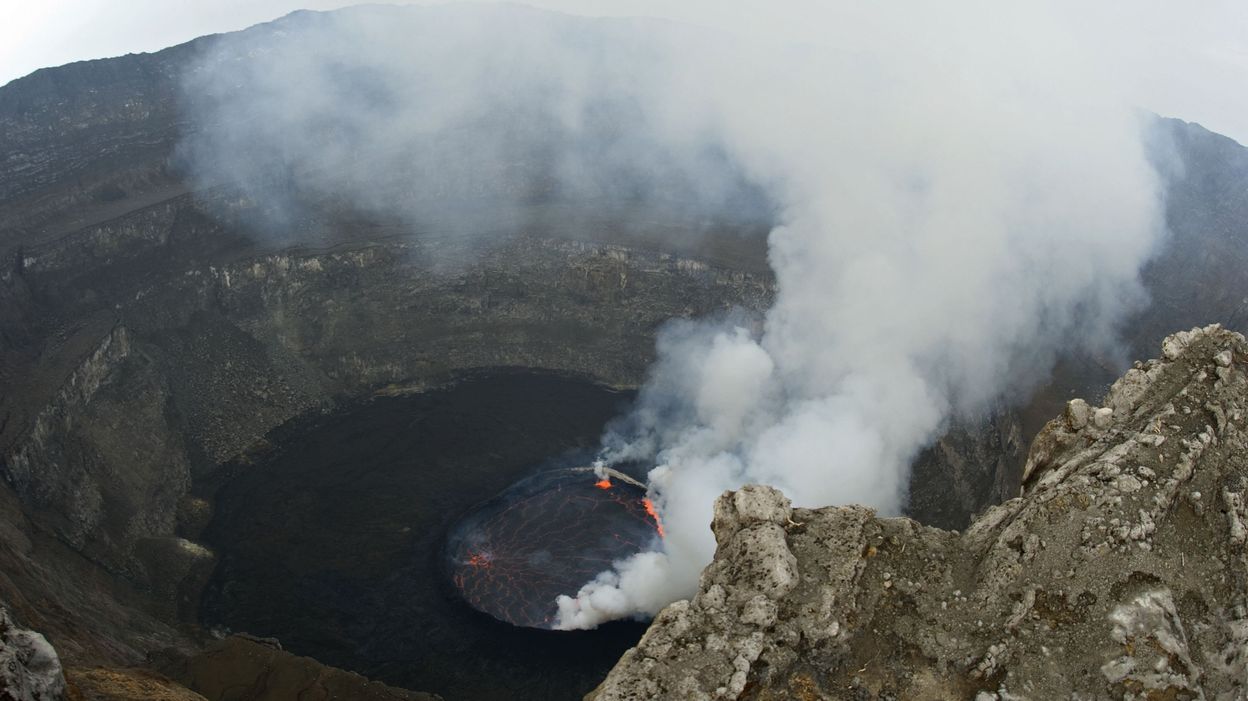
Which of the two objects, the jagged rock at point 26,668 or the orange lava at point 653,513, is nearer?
the jagged rock at point 26,668

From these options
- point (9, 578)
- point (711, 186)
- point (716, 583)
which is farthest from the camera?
point (711, 186)

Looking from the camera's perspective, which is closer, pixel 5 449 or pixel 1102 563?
pixel 1102 563

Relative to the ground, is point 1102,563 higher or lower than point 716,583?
higher

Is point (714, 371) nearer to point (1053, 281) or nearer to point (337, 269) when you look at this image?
point (1053, 281)

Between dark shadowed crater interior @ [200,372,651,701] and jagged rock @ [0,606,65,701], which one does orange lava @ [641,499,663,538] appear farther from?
jagged rock @ [0,606,65,701]

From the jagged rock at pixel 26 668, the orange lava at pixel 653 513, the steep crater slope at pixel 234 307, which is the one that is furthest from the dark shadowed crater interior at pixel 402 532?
the jagged rock at pixel 26 668

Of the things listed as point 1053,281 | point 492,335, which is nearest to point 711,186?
point 492,335

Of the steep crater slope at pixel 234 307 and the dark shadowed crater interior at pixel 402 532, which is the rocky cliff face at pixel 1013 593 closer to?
the dark shadowed crater interior at pixel 402 532
